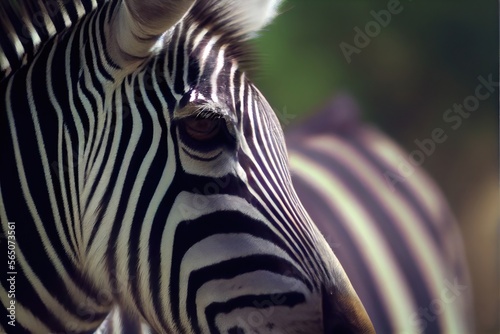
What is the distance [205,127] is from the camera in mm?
1343

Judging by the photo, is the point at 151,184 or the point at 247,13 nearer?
the point at 151,184

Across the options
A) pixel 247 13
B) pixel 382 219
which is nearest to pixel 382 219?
pixel 382 219

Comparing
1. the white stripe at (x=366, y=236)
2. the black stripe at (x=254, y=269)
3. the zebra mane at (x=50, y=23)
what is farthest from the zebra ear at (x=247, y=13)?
the white stripe at (x=366, y=236)

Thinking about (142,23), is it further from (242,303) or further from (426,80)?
(426,80)

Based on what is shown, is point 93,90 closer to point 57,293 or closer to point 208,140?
point 208,140

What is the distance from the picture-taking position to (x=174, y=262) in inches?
53.7

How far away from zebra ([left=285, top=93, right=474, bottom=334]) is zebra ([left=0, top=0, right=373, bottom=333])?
110 centimetres

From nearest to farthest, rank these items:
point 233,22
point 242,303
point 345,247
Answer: point 242,303
point 233,22
point 345,247

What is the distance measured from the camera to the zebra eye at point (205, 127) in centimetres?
134

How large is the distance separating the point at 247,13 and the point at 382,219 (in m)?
1.42

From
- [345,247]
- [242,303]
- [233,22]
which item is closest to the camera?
[242,303]

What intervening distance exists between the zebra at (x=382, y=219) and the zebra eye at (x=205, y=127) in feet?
4.12

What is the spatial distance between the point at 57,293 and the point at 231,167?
0.61m

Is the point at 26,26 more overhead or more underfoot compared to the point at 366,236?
more overhead
